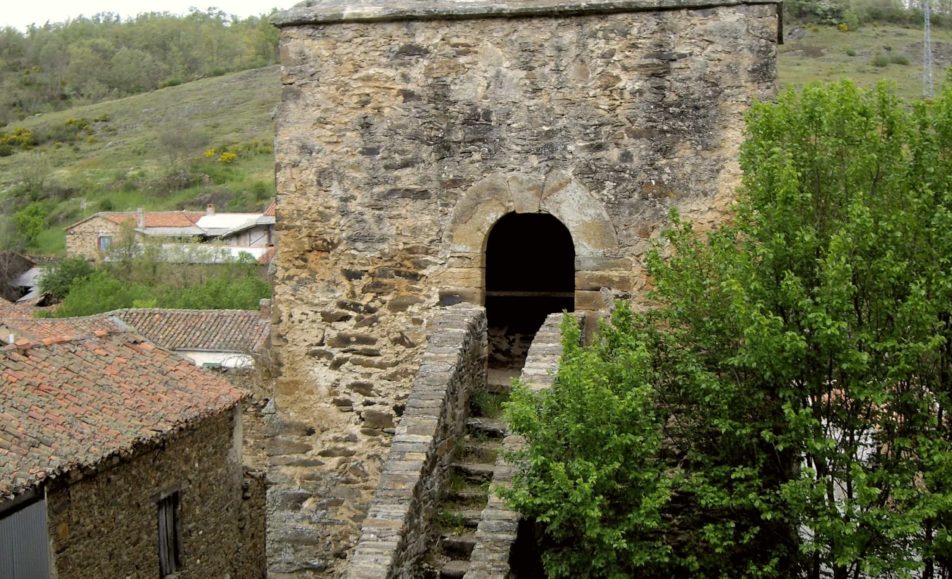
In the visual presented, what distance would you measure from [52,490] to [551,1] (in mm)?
7153

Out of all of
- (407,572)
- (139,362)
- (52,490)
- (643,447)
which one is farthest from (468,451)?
(139,362)

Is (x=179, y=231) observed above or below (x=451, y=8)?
below

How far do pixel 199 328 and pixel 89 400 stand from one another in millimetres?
19670

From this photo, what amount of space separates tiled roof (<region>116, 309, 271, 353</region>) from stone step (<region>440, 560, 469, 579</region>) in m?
24.2

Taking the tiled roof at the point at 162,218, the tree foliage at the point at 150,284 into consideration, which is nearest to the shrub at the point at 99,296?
the tree foliage at the point at 150,284

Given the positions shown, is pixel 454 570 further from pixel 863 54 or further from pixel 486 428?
pixel 863 54

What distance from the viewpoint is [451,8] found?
8039mm

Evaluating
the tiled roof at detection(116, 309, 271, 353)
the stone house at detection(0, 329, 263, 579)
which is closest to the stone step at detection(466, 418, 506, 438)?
the stone house at detection(0, 329, 263, 579)

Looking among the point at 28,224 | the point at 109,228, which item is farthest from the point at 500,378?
the point at 28,224

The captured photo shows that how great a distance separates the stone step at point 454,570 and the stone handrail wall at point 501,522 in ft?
1.03

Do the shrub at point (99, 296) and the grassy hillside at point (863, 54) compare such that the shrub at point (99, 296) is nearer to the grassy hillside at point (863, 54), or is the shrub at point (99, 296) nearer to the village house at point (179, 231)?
the village house at point (179, 231)

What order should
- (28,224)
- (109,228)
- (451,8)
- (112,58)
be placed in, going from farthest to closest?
(112,58) → (28,224) → (109,228) → (451,8)

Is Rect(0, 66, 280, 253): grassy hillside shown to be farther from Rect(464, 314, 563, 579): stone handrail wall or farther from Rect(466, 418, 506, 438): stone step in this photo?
Rect(464, 314, 563, 579): stone handrail wall

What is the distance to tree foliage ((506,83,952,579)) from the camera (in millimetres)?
5668
